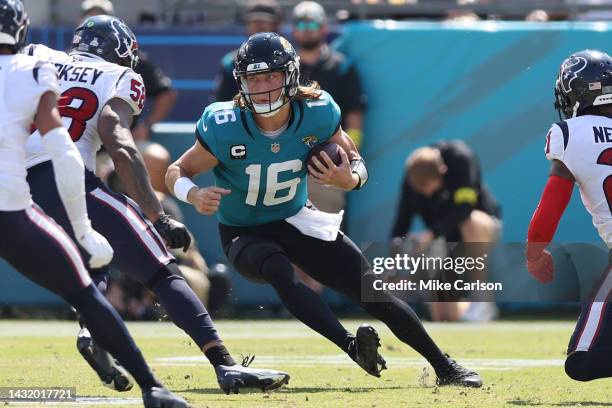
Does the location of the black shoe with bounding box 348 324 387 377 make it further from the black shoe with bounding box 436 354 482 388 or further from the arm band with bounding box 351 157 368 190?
the arm band with bounding box 351 157 368 190

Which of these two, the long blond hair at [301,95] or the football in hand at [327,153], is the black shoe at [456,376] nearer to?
the football in hand at [327,153]

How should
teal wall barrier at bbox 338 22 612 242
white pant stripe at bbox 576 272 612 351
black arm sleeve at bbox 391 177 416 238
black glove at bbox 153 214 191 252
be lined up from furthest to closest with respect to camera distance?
teal wall barrier at bbox 338 22 612 242 < black arm sleeve at bbox 391 177 416 238 < black glove at bbox 153 214 191 252 < white pant stripe at bbox 576 272 612 351

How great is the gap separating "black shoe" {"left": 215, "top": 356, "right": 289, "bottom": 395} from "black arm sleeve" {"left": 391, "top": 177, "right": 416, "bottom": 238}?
4919 mm

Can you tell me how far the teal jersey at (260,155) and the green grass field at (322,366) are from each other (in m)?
0.85

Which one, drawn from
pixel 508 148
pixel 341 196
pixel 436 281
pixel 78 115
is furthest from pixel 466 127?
pixel 78 115

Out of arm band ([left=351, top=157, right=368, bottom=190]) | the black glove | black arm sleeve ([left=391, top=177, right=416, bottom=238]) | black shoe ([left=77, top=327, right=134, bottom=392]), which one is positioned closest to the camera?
the black glove

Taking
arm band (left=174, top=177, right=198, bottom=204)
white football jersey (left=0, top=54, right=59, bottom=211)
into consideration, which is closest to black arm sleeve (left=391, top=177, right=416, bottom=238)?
arm band (left=174, top=177, right=198, bottom=204)

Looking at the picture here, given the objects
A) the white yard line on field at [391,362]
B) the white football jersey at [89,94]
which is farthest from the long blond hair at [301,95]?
the white yard line on field at [391,362]

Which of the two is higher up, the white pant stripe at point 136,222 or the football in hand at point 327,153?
the football in hand at point 327,153

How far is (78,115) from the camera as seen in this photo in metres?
6.24

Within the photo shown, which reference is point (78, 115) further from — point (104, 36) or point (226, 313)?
point (226, 313)

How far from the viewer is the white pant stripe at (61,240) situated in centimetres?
496

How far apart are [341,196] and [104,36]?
4.63 metres

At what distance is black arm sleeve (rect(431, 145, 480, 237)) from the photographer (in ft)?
34.6
